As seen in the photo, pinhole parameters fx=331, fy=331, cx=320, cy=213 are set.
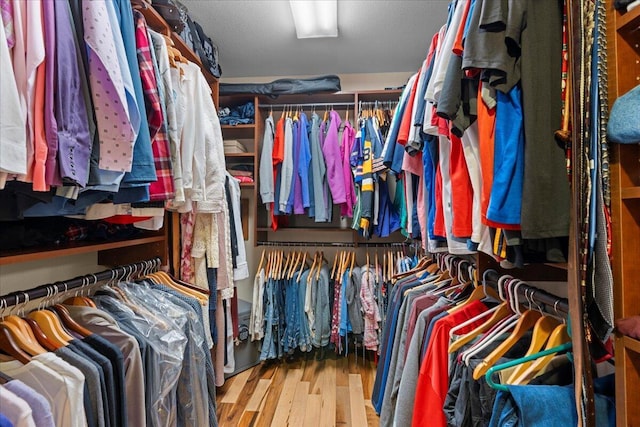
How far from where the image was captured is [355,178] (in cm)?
248

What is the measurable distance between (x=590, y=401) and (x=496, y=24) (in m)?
0.81

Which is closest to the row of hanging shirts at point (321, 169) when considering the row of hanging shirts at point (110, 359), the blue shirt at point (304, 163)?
the blue shirt at point (304, 163)

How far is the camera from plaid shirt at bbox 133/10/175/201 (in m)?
1.00

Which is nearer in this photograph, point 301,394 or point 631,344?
point 631,344

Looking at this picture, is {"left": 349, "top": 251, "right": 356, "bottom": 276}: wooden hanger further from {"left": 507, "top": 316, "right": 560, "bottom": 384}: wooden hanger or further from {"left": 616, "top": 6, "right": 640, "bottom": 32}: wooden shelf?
{"left": 616, "top": 6, "right": 640, "bottom": 32}: wooden shelf

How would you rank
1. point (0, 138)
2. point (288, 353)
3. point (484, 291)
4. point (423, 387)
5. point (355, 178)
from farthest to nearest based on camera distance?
point (288, 353)
point (355, 178)
point (484, 291)
point (423, 387)
point (0, 138)

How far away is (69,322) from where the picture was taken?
0.98 m

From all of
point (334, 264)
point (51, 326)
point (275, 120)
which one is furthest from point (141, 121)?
point (275, 120)

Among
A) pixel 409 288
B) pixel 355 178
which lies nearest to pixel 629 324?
pixel 409 288

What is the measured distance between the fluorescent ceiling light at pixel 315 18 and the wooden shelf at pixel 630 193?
182 cm

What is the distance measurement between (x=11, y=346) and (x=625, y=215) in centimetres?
145

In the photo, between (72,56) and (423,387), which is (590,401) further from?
(72,56)

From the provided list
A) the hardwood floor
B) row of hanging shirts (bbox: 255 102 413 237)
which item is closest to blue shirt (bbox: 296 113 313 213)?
row of hanging shirts (bbox: 255 102 413 237)

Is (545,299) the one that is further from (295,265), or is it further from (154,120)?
(295,265)
